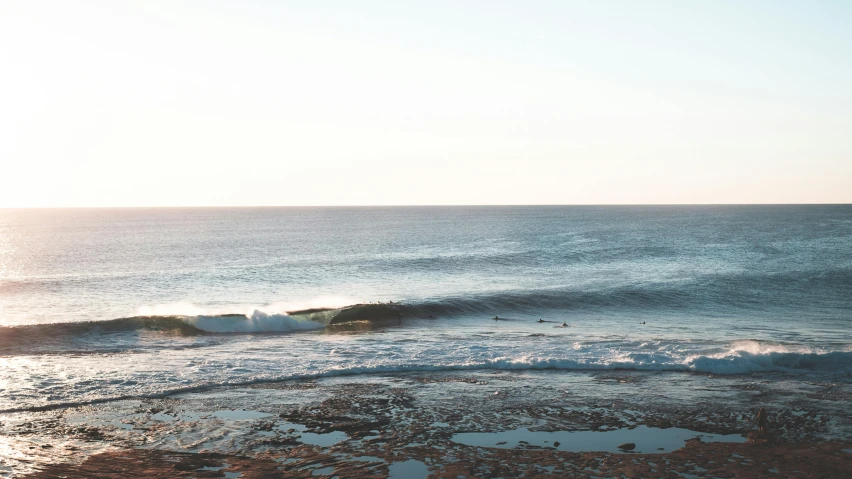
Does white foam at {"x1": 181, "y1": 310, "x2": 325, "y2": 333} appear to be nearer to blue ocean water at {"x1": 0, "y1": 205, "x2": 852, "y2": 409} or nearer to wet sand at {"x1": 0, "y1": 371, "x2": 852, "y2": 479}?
blue ocean water at {"x1": 0, "y1": 205, "x2": 852, "y2": 409}

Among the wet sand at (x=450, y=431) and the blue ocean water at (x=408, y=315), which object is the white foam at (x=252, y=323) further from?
the wet sand at (x=450, y=431)

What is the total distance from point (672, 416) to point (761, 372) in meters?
8.23

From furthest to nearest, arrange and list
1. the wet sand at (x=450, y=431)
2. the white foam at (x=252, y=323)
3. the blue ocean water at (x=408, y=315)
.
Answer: the white foam at (x=252, y=323), the blue ocean water at (x=408, y=315), the wet sand at (x=450, y=431)

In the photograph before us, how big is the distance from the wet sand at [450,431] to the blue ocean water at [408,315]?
8.96ft

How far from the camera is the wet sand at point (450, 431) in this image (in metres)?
13.7

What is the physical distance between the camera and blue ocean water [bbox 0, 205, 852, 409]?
24734 millimetres

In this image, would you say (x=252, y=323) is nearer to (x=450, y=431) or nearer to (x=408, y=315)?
(x=408, y=315)

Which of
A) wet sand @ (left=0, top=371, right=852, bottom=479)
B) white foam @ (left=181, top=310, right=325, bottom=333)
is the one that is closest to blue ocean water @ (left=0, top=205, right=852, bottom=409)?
white foam @ (left=181, top=310, right=325, bottom=333)

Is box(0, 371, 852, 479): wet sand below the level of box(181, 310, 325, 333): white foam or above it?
above

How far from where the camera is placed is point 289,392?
2070 cm

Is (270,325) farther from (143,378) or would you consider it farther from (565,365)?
(565,365)

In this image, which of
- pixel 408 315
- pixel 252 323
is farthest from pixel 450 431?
pixel 408 315

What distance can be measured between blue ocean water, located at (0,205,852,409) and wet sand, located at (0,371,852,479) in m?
2.73

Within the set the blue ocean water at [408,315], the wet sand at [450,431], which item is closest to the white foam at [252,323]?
the blue ocean water at [408,315]
